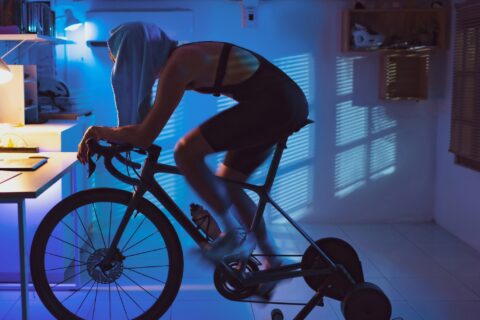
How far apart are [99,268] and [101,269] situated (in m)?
0.02

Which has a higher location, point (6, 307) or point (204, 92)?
point (204, 92)

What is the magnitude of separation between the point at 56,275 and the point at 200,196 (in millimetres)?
1396

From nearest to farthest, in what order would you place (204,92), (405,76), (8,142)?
(204,92)
(8,142)
(405,76)

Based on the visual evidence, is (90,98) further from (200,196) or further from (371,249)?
(200,196)

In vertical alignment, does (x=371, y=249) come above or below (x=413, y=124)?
below

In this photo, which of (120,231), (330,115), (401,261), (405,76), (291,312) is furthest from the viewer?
(330,115)

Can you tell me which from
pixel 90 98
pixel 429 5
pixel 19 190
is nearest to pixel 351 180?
pixel 429 5

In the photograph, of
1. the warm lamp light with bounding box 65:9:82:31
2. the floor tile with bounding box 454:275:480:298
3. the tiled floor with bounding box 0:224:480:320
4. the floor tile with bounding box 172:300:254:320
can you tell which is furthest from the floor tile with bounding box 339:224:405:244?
the warm lamp light with bounding box 65:9:82:31

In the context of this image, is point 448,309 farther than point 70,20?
No

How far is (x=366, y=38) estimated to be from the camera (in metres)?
4.55

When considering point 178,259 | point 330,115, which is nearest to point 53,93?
point 330,115

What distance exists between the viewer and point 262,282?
8.05 feet

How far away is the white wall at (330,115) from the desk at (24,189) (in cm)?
207

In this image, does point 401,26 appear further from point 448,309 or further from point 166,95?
point 166,95
